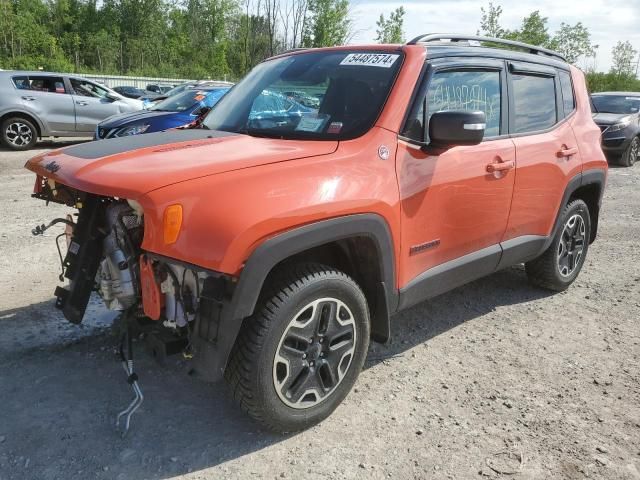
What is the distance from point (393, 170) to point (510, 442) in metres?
1.46

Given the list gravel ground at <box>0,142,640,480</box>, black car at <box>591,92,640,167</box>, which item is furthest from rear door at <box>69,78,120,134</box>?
black car at <box>591,92,640,167</box>

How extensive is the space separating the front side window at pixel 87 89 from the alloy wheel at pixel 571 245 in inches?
448

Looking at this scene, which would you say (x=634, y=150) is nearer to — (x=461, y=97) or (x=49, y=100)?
(x=461, y=97)

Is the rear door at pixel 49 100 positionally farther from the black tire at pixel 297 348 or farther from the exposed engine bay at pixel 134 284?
the black tire at pixel 297 348

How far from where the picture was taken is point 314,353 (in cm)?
268

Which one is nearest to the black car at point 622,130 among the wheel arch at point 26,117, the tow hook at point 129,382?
the wheel arch at point 26,117

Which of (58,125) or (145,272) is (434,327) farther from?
(58,125)

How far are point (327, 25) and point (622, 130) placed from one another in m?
16.9

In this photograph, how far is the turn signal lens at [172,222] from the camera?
219 centimetres

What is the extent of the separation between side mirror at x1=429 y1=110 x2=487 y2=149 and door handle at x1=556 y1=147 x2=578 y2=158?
4.95 ft

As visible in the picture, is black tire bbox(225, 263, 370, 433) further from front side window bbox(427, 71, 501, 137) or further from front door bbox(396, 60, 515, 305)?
front side window bbox(427, 71, 501, 137)

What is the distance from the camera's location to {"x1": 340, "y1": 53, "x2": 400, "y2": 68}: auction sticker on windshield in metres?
3.13

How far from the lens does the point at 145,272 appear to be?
7.87ft

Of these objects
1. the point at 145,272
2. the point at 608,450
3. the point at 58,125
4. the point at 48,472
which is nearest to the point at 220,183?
the point at 145,272
